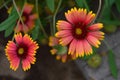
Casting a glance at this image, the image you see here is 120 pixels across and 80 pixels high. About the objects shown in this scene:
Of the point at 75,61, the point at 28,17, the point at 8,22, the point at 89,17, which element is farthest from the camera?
the point at 75,61

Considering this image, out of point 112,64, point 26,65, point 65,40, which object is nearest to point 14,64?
point 26,65

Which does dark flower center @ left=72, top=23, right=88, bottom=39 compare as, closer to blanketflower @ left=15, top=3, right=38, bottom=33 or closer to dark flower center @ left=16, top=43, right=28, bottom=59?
dark flower center @ left=16, top=43, right=28, bottom=59

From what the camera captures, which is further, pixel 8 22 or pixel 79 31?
pixel 8 22

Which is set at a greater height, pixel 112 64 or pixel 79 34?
pixel 79 34

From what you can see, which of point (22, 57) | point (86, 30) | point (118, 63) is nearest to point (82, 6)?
point (86, 30)

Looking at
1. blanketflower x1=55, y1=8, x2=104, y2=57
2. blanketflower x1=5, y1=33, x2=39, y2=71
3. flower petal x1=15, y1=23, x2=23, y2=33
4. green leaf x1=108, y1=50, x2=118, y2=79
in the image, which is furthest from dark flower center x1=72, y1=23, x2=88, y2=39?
green leaf x1=108, y1=50, x2=118, y2=79

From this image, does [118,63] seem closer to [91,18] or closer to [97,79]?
[97,79]

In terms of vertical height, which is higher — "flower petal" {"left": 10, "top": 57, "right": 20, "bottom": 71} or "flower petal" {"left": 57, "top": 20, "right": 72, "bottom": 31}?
→ "flower petal" {"left": 57, "top": 20, "right": 72, "bottom": 31}

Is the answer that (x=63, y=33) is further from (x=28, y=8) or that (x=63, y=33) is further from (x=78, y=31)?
(x=28, y=8)

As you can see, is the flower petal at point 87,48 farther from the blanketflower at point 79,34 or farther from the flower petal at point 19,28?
the flower petal at point 19,28
